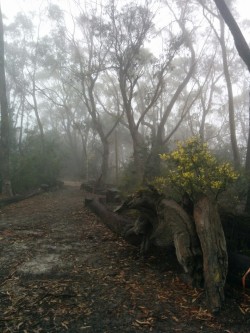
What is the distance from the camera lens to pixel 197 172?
6.12 meters

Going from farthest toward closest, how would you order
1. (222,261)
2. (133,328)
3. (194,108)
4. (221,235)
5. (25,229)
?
(194,108), (25,229), (221,235), (222,261), (133,328)

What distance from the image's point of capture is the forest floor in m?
3.66

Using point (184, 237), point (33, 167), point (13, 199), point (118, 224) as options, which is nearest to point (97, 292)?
point (184, 237)

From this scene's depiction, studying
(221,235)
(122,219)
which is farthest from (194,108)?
(221,235)

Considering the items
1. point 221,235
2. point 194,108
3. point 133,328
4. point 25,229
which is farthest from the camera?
point 194,108

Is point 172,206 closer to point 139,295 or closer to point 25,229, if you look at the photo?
point 139,295

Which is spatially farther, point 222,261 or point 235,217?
point 235,217

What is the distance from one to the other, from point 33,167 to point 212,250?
14.3 m

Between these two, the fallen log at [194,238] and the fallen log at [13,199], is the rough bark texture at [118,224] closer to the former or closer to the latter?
the fallen log at [194,238]

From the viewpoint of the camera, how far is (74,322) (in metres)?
3.69

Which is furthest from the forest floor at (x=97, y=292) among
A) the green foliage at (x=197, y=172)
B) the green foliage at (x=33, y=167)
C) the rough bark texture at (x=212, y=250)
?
the green foliage at (x=33, y=167)

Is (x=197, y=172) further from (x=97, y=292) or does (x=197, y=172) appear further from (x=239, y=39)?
(x=239, y=39)

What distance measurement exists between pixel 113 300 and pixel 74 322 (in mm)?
715

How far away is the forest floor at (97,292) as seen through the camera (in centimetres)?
366
